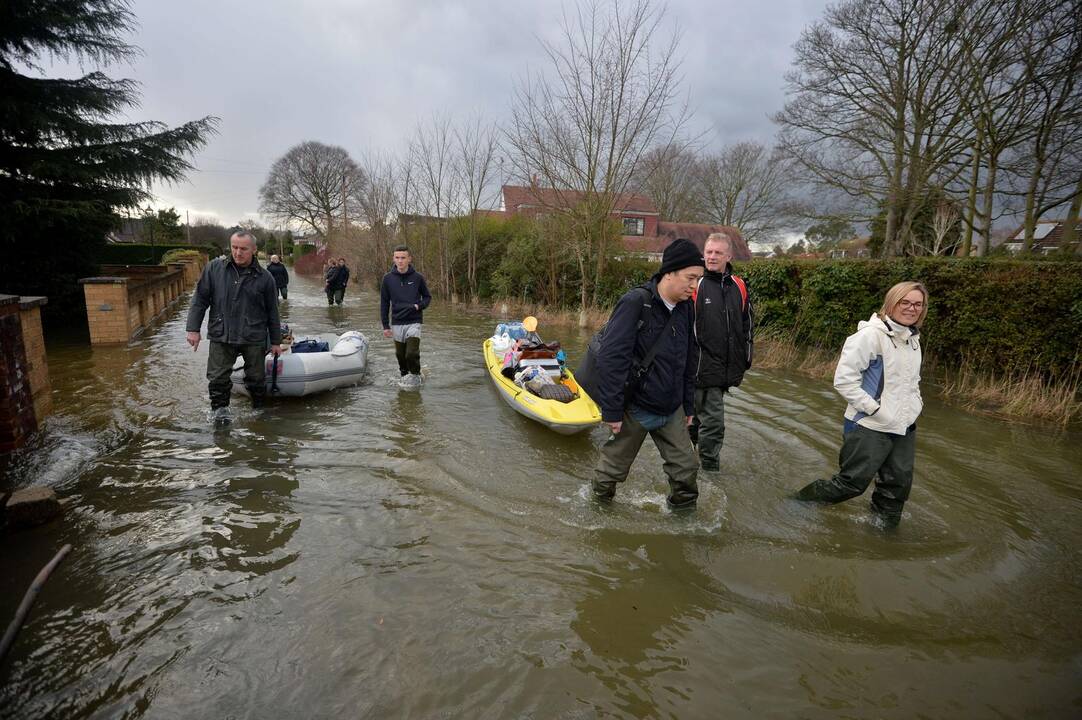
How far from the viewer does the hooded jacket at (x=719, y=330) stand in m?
4.37

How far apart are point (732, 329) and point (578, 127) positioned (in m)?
11.4

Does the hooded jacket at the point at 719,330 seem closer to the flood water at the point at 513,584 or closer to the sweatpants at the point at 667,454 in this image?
the sweatpants at the point at 667,454

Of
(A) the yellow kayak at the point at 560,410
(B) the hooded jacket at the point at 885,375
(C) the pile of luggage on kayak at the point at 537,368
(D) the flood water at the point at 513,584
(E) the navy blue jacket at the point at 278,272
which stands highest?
(E) the navy blue jacket at the point at 278,272

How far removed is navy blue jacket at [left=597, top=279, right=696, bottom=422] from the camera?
3.34m

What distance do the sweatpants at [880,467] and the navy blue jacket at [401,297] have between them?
5.26 m

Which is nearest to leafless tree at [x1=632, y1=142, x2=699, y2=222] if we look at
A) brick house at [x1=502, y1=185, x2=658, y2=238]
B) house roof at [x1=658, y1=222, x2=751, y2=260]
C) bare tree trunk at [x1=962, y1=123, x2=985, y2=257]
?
house roof at [x1=658, y1=222, x2=751, y2=260]

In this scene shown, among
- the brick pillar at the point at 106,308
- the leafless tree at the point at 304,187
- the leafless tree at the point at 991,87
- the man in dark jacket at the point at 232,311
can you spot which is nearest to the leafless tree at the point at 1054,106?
the leafless tree at the point at 991,87

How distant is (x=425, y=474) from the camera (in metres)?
4.72

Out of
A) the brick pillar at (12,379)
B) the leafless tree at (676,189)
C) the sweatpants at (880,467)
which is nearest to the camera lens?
the sweatpants at (880,467)

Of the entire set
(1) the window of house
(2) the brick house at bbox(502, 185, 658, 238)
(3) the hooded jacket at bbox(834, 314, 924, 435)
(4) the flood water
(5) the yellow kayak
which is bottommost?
(4) the flood water

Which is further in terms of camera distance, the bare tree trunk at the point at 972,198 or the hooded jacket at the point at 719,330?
the bare tree trunk at the point at 972,198

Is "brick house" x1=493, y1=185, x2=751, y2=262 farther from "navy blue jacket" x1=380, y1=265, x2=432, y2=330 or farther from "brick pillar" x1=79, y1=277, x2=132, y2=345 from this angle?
"brick pillar" x1=79, y1=277, x2=132, y2=345

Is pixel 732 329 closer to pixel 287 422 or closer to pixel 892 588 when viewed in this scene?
pixel 892 588

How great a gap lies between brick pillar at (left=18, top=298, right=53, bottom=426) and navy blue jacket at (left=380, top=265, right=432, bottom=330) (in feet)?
11.3
